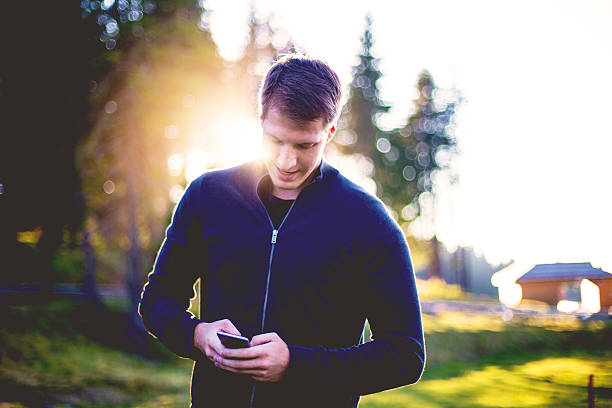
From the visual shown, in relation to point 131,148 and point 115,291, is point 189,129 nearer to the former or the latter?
point 131,148

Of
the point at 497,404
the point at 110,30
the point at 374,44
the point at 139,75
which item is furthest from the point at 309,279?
the point at 374,44

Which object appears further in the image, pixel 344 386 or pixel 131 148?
pixel 131 148

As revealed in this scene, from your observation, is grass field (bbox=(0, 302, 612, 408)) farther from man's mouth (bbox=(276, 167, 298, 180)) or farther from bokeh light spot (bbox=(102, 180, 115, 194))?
man's mouth (bbox=(276, 167, 298, 180))

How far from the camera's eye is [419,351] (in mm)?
1867

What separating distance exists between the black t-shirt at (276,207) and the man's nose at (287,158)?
0.21 meters

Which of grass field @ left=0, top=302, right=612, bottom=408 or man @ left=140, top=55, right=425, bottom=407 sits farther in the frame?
grass field @ left=0, top=302, right=612, bottom=408

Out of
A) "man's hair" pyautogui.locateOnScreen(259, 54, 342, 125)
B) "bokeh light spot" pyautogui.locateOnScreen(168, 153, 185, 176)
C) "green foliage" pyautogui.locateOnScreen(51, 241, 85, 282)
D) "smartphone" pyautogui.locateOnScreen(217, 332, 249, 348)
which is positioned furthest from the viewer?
"green foliage" pyautogui.locateOnScreen(51, 241, 85, 282)

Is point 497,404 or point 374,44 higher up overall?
point 374,44

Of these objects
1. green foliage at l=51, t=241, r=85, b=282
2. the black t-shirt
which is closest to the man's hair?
the black t-shirt

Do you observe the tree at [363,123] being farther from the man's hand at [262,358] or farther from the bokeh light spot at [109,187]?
the man's hand at [262,358]

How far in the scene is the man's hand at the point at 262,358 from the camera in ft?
5.71

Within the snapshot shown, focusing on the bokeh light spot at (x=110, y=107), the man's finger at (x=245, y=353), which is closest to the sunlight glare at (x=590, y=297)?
the man's finger at (x=245, y=353)

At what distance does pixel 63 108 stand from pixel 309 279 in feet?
44.2

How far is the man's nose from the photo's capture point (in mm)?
2035
